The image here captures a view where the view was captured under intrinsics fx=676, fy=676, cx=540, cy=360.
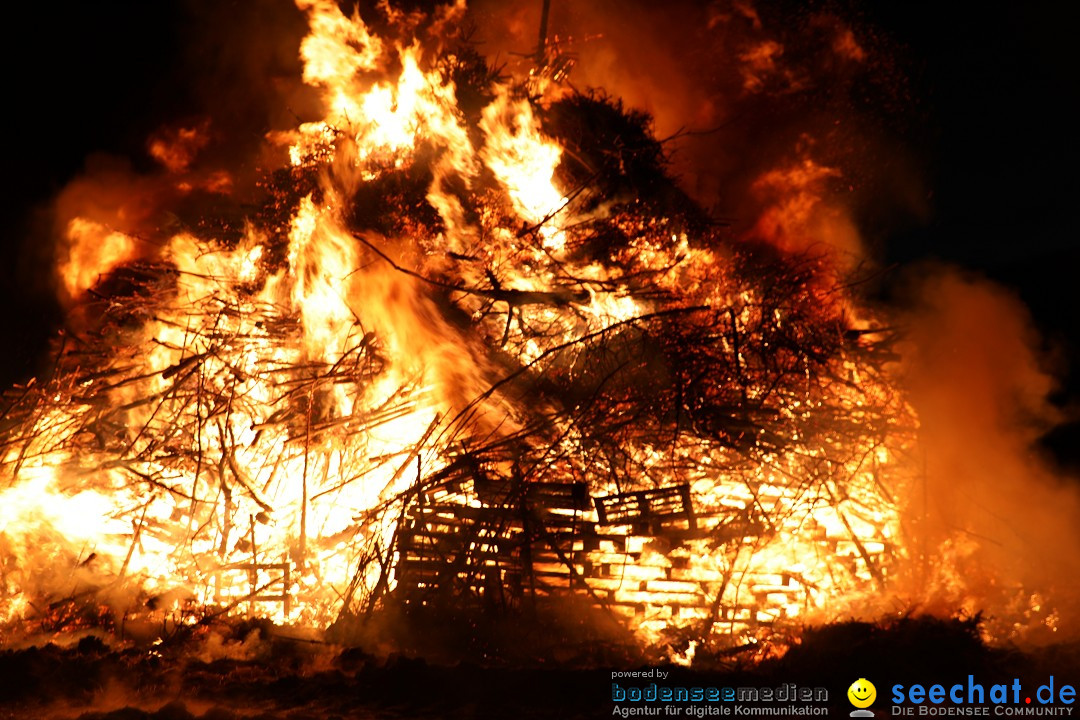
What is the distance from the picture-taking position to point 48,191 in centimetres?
842

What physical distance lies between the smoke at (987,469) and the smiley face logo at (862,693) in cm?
146

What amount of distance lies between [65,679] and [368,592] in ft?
6.32

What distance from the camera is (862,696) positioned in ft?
12.9

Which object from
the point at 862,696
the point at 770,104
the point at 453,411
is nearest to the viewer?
the point at 862,696

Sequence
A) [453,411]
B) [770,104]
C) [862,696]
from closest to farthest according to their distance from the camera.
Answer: [862,696]
[453,411]
[770,104]

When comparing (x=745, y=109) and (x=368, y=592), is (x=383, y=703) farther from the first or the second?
(x=745, y=109)

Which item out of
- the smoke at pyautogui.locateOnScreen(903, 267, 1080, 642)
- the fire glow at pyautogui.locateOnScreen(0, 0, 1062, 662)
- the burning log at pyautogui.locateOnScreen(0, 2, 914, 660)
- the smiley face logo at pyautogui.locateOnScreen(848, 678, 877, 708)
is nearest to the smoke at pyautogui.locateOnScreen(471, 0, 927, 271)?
the fire glow at pyautogui.locateOnScreen(0, 0, 1062, 662)

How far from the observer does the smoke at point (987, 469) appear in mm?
5250

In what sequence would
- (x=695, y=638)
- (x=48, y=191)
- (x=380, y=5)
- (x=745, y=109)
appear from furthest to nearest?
(x=48, y=191), (x=745, y=109), (x=380, y=5), (x=695, y=638)

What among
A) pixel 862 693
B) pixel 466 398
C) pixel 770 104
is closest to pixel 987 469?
pixel 862 693

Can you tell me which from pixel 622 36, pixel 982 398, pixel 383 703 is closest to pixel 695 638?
pixel 383 703

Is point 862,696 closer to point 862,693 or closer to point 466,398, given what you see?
point 862,693

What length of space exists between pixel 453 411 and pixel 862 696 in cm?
361

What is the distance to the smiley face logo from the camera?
3.89 m
